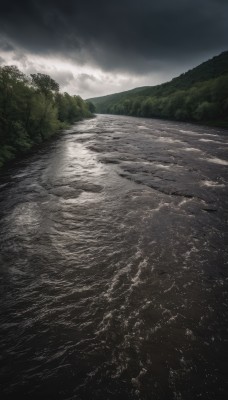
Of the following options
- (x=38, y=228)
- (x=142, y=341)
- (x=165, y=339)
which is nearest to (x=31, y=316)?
(x=142, y=341)

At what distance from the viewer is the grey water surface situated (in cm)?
667

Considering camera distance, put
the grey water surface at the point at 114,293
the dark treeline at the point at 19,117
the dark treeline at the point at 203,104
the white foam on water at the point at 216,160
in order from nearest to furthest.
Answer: the grey water surface at the point at 114,293 → the white foam on water at the point at 216,160 → the dark treeline at the point at 19,117 → the dark treeline at the point at 203,104

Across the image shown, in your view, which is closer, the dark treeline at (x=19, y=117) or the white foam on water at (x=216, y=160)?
the white foam on water at (x=216, y=160)

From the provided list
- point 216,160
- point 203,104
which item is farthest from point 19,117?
point 203,104

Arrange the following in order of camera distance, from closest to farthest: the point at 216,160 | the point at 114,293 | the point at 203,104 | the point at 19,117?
the point at 114,293 → the point at 216,160 → the point at 19,117 → the point at 203,104

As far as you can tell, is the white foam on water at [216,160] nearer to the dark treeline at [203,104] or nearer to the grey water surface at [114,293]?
the grey water surface at [114,293]

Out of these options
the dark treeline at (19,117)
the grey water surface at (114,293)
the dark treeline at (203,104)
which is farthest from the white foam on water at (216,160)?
the dark treeline at (203,104)

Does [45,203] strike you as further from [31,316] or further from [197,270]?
[197,270]

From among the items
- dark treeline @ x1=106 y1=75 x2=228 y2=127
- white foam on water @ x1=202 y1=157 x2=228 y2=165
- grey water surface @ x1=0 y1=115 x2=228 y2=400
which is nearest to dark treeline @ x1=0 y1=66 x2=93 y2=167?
grey water surface @ x1=0 y1=115 x2=228 y2=400

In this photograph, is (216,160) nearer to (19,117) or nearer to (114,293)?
(114,293)

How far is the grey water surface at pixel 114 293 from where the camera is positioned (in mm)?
6668

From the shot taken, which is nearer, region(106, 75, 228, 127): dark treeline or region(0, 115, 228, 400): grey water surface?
region(0, 115, 228, 400): grey water surface

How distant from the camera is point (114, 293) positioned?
30.5ft

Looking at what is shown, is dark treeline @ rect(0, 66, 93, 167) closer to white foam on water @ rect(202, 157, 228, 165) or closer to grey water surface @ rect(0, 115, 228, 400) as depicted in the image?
grey water surface @ rect(0, 115, 228, 400)
